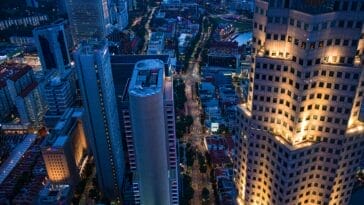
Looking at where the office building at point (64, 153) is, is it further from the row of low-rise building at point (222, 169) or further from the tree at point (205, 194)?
the row of low-rise building at point (222, 169)

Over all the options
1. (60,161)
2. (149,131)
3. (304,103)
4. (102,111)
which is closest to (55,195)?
(60,161)

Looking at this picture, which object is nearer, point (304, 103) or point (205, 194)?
point (304, 103)

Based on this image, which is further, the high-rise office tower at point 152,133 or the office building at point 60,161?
the office building at point 60,161

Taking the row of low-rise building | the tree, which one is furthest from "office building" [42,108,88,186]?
the row of low-rise building

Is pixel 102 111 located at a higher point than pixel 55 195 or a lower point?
higher

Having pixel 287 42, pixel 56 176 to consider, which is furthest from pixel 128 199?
pixel 287 42

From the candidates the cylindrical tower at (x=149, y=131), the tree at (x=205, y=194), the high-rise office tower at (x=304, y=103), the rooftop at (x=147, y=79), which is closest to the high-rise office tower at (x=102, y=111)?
the rooftop at (x=147, y=79)

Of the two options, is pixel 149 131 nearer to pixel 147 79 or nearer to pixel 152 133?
pixel 152 133
